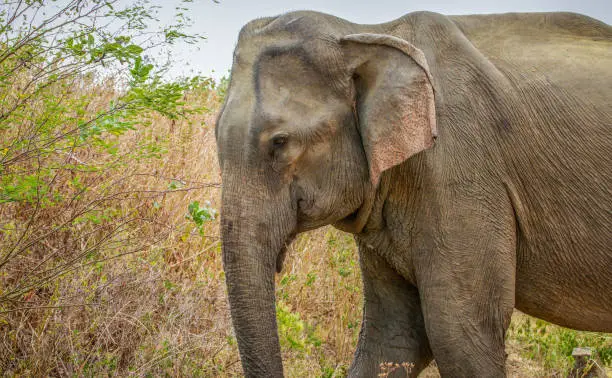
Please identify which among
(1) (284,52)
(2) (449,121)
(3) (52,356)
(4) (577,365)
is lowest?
(4) (577,365)

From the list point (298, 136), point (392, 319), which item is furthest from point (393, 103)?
point (392, 319)

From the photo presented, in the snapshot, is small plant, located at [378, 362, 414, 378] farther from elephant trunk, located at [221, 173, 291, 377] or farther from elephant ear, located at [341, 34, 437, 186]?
elephant ear, located at [341, 34, 437, 186]

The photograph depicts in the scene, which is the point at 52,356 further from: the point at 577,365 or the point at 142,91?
the point at 577,365

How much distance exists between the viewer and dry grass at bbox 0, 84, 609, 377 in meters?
4.95

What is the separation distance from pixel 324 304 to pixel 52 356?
2549 millimetres

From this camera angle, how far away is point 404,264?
164 inches

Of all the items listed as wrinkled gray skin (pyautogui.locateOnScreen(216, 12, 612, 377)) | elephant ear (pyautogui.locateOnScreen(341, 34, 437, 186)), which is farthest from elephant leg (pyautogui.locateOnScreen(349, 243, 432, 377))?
elephant ear (pyautogui.locateOnScreen(341, 34, 437, 186))

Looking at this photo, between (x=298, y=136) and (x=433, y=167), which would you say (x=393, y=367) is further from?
(x=298, y=136)

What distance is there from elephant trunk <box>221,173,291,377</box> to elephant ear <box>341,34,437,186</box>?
0.59m

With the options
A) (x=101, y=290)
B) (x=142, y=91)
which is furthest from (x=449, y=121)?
(x=101, y=290)

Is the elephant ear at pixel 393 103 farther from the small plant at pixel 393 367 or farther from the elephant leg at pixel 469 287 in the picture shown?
the small plant at pixel 393 367

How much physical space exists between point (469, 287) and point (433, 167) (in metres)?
0.60

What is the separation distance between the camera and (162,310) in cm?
575

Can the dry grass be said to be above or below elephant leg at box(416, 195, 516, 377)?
below
